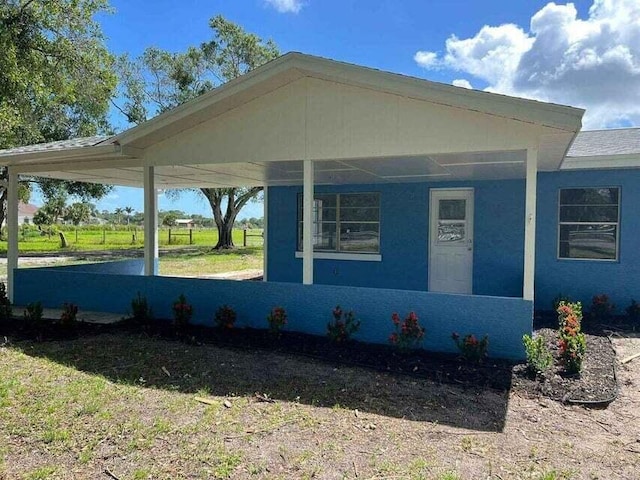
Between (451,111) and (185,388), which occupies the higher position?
(451,111)

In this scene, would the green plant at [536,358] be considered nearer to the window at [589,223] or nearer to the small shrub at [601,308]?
the small shrub at [601,308]

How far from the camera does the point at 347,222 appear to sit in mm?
9992

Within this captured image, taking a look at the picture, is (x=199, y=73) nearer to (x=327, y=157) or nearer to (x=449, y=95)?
(x=327, y=157)

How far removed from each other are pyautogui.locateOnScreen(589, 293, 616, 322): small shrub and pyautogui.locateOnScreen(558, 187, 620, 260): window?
0.80 m

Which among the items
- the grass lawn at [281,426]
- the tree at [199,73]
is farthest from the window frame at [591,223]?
the tree at [199,73]

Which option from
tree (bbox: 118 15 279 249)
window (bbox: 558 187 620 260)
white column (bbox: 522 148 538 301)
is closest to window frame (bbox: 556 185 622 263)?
window (bbox: 558 187 620 260)

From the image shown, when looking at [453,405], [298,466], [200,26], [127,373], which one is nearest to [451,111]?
[453,405]

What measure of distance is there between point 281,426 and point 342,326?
2342mm

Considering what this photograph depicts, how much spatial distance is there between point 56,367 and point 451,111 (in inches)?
210

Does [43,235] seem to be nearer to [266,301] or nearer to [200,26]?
[200,26]

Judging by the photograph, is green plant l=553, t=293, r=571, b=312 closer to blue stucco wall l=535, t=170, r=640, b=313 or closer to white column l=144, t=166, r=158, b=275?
blue stucco wall l=535, t=170, r=640, b=313

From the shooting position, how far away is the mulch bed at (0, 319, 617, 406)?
4660 millimetres

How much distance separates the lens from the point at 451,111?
547 centimetres

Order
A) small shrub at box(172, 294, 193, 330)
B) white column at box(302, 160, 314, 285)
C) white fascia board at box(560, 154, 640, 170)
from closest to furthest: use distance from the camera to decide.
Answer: white column at box(302, 160, 314, 285) < small shrub at box(172, 294, 193, 330) < white fascia board at box(560, 154, 640, 170)
